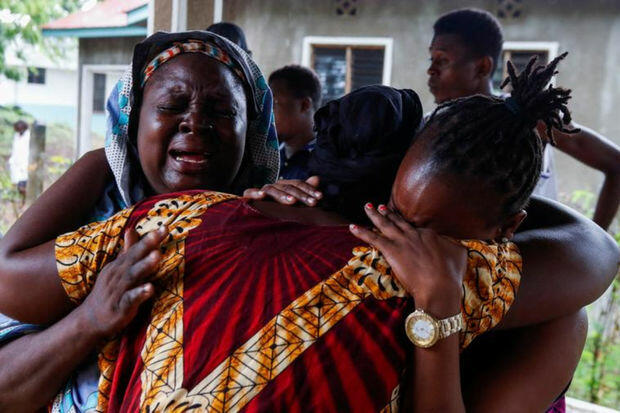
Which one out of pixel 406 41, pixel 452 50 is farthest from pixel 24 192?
pixel 452 50

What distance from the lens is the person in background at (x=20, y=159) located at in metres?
11.6

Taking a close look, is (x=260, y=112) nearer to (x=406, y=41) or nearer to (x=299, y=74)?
(x=299, y=74)

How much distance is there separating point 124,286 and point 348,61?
7412mm

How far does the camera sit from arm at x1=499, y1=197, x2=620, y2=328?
136 centimetres

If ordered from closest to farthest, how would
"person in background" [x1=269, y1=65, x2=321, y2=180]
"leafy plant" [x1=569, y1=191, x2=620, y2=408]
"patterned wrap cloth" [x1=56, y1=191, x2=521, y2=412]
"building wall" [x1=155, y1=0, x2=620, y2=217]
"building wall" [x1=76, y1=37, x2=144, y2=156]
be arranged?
"patterned wrap cloth" [x1=56, y1=191, x2=521, y2=412]
"person in background" [x1=269, y1=65, x2=321, y2=180]
"leafy plant" [x1=569, y1=191, x2=620, y2=408]
"building wall" [x1=155, y1=0, x2=620, y2=217]
"building wall" [x1=76, y1=37, x2=144, y2=156]

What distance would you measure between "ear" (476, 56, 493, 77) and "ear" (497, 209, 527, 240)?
2.71m

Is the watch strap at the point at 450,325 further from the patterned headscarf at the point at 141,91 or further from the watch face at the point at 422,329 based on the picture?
the patterned headscarf at the point at 141,91

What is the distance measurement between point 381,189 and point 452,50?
9.16 feet

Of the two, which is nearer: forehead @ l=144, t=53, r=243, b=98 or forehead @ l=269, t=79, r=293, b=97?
forehead @ l=144, t=53, r=243, b=98

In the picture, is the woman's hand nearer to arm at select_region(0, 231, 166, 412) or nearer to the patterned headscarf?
arm at select_region(0, 231, 166, 412)

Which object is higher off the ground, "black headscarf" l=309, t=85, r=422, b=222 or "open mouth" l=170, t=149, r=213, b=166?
"black headscarf" l=309, t=85, r=422, b=222

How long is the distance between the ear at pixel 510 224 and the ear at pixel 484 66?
2.71 m

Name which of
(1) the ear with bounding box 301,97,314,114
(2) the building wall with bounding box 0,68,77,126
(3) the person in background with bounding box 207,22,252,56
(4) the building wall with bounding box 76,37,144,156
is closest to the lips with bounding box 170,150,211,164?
(3) the person in background with bounding box 207,22,252,56

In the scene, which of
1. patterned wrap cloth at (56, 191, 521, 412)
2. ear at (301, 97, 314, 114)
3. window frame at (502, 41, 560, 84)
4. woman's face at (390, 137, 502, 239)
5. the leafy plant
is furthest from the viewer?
Result: window frame at (502, 41, 560, 84)
